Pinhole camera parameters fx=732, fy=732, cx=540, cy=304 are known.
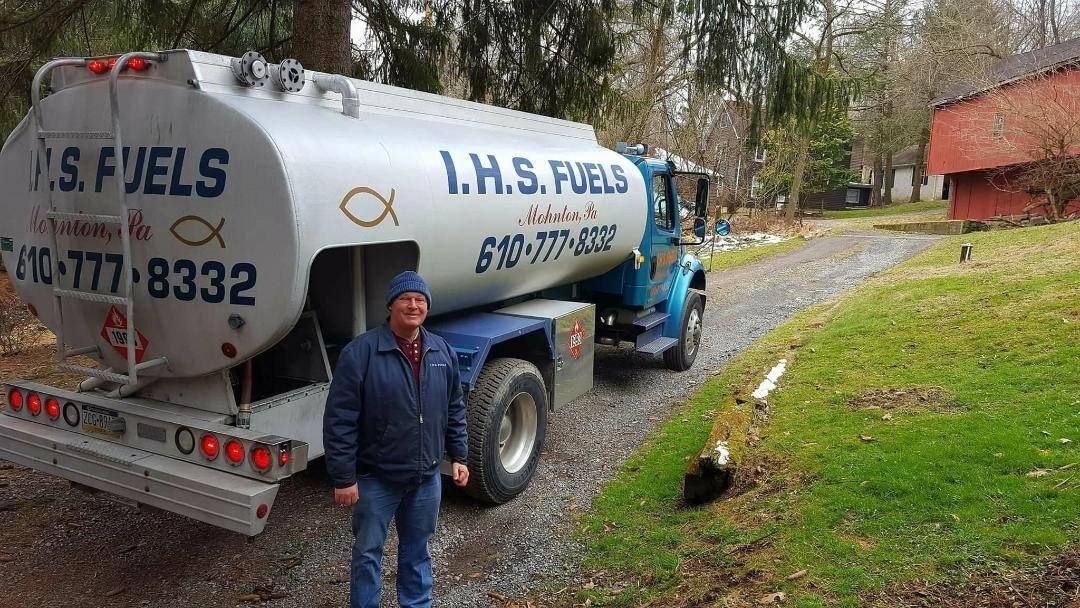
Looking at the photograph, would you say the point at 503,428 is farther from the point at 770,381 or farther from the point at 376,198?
the point at 770,381

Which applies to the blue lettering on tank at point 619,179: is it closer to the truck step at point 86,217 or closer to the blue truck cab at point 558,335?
the blue truck cab at point 558,335

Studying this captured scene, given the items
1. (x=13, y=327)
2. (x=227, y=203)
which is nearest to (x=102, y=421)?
(x=227, y=203)

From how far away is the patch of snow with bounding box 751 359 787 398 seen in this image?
696 centimetres

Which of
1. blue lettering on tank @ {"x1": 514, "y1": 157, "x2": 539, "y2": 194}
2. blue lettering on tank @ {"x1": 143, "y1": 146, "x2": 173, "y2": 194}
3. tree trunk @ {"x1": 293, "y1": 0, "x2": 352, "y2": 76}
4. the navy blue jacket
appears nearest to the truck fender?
blue lettering on tank @ {"x1": 514, "y1": 157, "x2": 539, "y2": 194}

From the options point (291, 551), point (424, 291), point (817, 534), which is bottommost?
point (291, 551)

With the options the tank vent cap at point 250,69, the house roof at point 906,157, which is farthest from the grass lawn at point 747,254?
the house roof at point 906,157

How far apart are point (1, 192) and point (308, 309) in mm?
1922

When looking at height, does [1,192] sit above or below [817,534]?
above

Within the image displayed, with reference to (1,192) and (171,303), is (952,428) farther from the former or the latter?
(1,192)

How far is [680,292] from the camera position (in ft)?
29.2

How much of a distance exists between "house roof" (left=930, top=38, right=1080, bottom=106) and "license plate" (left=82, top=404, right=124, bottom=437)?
93.8ft

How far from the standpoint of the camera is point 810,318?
1169 centimetres

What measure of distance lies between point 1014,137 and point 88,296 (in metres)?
28.2

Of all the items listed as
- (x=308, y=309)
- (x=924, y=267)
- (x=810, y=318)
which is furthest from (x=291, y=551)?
(x=924, y=267)
